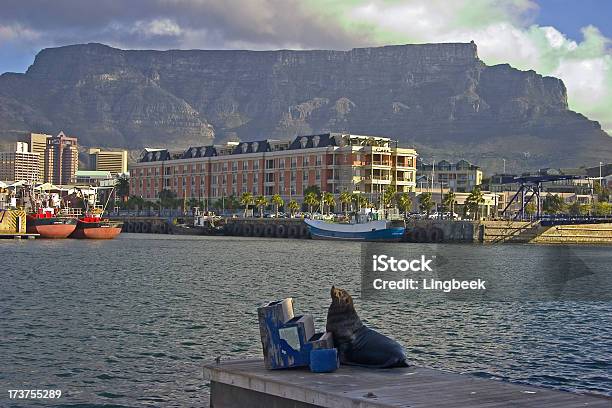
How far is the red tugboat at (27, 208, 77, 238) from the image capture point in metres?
147

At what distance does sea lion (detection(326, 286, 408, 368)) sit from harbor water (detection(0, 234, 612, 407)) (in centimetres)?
524

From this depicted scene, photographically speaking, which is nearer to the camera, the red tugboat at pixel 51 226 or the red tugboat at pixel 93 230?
the red tugboat at pixel 51 226

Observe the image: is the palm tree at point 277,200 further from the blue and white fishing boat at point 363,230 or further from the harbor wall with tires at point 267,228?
the blue and white fishing boat at point 363,230

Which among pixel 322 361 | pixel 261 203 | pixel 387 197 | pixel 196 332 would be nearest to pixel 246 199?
pixel 261 203

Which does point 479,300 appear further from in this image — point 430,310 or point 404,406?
point 404,406

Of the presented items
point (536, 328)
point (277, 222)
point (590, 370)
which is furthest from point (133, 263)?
point (277, 222)

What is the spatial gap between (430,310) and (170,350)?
1886cm

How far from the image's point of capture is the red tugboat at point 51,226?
5787 inches

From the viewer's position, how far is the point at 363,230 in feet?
491

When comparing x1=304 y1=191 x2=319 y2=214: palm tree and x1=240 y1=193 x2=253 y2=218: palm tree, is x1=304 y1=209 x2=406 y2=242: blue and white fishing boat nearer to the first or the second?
x1=304 y1=191 x2=319 y2=214: palm tree

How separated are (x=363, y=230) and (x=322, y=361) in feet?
426

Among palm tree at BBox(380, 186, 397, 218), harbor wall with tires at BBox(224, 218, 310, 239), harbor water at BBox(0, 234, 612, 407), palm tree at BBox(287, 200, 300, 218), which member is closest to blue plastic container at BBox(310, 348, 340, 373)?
harbor water at BBox(0, 234, 612, 407)

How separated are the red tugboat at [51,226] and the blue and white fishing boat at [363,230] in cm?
4248

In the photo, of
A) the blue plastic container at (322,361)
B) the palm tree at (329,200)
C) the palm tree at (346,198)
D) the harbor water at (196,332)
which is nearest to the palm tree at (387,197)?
the palm tree at (346,198)
